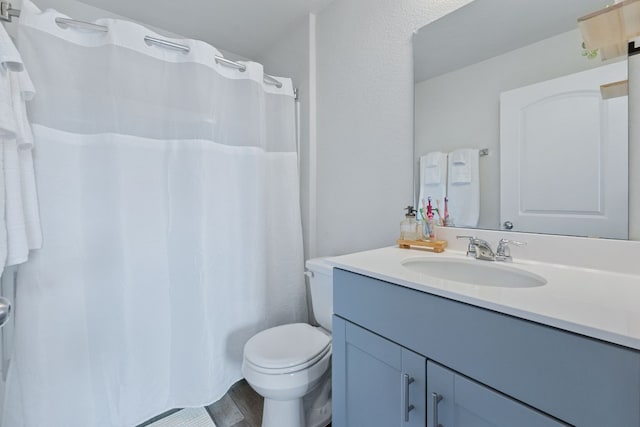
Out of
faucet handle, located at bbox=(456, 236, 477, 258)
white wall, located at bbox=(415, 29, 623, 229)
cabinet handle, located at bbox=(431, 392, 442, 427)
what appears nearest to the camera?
cabinet handle, located at bbox=(431, 392, 442, 427)

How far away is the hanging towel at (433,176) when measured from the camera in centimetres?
126

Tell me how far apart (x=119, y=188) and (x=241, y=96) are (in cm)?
80

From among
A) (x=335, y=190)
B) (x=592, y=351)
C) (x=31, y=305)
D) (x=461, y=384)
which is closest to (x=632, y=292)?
(x=592, y=351)

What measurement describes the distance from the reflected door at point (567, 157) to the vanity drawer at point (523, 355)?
0.59 metres

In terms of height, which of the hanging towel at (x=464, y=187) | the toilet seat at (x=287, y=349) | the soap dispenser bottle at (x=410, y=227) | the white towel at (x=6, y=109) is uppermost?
the white towel at (x=6, y=109)

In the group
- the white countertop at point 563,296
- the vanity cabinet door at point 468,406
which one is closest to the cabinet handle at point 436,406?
the vanity cabinet door at point 468,406

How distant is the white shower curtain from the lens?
1.10 meters

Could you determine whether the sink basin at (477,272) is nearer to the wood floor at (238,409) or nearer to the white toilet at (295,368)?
the white toilet at (295,368)

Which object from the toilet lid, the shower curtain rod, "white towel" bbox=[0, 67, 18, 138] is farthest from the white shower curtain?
the toilet lid

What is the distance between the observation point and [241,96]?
1.59 m

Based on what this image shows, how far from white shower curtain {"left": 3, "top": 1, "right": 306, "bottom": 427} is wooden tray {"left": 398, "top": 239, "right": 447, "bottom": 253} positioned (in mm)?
841

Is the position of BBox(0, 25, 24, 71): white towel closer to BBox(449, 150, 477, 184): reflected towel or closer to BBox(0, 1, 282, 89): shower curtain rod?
BBox(0, 1, 282, 89): shower curtain rod

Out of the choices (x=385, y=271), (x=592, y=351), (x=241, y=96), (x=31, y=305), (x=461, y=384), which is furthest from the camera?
(x=241, y=96)

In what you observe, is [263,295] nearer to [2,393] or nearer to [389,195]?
[389,195]
